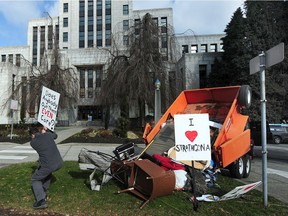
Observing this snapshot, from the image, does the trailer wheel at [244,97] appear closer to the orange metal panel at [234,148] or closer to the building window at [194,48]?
the orange metal panel at [234,148]

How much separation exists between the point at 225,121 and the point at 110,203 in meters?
3.85

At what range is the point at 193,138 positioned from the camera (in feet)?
18.0

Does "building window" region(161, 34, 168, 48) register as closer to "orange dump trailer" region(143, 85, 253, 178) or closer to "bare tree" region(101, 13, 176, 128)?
"bare tree" region(101, 13, 176, 128)

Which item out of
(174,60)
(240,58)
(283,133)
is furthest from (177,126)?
(240,58)

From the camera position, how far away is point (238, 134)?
817 centimetres

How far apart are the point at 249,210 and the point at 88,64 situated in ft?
126

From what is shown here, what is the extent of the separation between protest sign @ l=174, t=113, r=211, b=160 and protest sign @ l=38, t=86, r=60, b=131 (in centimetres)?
471

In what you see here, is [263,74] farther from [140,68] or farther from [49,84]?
[49,84]

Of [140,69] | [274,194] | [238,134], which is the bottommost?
[274,194]

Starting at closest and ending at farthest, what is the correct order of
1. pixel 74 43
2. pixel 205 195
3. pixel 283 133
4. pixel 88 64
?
pixel 205 195 → pixel 283 133 → pixel 88 64 → pixel 74 43

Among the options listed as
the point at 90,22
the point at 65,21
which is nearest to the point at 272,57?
the point at 90,22

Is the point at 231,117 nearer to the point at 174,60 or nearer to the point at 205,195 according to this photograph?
the point at 205,195

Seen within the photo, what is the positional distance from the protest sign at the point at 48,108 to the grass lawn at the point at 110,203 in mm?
2077

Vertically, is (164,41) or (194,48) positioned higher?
(194,48)
